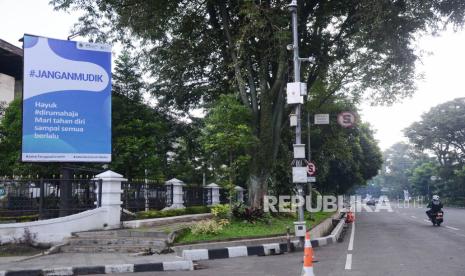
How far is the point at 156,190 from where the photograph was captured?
64.9 feet

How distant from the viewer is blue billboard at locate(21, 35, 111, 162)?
14.5 m

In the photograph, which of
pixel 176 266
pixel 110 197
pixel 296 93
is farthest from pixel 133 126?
pixel 176 266

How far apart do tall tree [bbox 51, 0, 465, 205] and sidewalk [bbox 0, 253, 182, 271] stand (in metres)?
7.63

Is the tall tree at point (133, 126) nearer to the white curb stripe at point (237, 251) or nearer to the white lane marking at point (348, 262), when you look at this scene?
the white curb stripe at point (237, 251)

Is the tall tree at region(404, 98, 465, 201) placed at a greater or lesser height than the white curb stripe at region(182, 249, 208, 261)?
greater

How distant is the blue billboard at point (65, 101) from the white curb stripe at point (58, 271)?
209 inches

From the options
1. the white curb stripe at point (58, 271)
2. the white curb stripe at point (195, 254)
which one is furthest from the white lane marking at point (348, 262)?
the white curb stripe at point (58, 271)

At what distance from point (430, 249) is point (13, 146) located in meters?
19.3

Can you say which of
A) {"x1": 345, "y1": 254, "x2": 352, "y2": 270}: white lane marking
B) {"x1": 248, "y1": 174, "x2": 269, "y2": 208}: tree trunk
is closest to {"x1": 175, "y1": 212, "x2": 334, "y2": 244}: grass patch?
{"x1": 248, "y1": 174, "x2": 269, "y2": 208}: tree trunk

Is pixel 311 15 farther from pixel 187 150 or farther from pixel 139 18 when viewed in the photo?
pixel 187 150

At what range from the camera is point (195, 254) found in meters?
12.0

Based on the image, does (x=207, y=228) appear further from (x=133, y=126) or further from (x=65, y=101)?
(x=133, y=126)

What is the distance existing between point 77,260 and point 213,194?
15.8m

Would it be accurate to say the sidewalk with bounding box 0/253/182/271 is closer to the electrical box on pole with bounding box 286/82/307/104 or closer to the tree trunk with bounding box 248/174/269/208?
the electrical box on pole with bounding box 286/82/307/104
